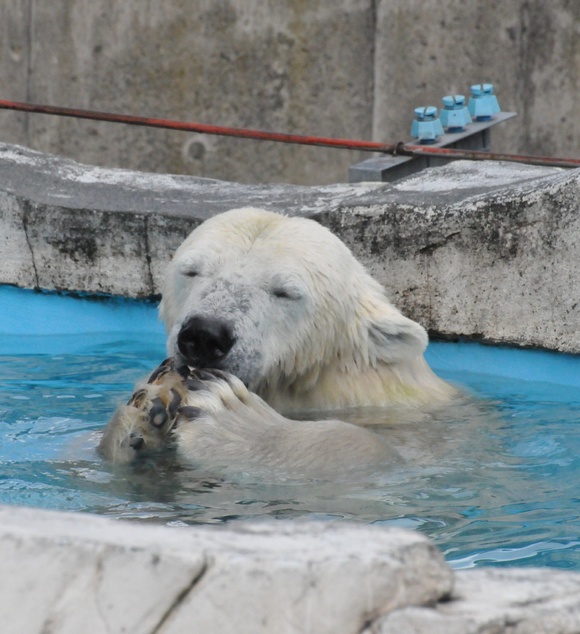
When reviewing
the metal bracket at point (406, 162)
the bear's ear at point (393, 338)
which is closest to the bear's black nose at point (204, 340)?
the bear's ear at point (393, 338)

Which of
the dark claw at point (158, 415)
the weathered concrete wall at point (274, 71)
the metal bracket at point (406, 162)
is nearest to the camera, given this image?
the dark claw at point (158, 415)

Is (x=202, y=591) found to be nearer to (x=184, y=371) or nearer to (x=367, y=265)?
(x=184, y=371)

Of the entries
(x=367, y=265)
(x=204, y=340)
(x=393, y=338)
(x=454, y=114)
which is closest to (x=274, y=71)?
(x=454, y=114)

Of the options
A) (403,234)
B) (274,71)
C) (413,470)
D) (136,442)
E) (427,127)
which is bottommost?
(413,470)

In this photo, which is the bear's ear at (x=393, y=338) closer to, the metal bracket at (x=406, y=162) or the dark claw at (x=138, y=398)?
the dark claw at (x=138, y=398)

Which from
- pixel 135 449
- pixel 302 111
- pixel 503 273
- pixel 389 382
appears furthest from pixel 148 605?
pixel 302 111

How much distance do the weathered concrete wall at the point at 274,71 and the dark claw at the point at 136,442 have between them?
5989mm

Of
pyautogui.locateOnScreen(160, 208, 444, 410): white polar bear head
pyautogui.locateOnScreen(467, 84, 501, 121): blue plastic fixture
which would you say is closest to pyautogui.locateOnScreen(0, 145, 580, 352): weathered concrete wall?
pyautogui.locateOnScreen(160, 208, 444, 410): white polar bear head

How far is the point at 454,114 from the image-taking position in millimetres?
5660

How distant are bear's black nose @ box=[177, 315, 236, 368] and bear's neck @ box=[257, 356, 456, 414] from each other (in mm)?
425

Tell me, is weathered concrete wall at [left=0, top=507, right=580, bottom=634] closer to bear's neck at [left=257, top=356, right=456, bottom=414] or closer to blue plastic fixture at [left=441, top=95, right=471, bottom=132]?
bear's neck at [left=257, top=356, right=456, bottom=414]

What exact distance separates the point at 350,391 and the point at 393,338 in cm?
20

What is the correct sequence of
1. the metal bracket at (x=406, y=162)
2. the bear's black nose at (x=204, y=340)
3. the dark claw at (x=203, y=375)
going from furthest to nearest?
1. the metal bracket at (x=406, y=162)
2. the bear's black nose at (x=204, y=340)
3. the dark claw at (x=203, y=375)

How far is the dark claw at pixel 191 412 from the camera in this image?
2791 mm
